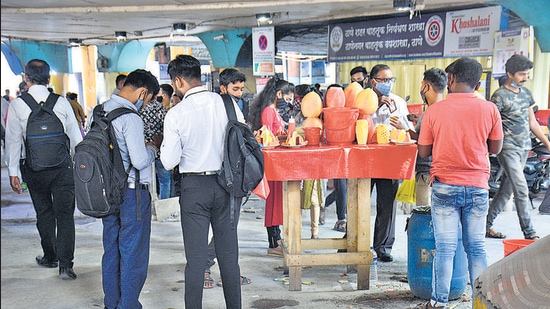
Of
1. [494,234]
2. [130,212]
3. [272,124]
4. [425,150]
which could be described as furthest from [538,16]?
[130,212]

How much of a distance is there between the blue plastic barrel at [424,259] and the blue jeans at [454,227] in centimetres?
35

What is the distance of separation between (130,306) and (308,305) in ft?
4.65

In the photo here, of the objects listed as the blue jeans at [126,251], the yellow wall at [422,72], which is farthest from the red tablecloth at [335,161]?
the yellow wall at [422,72]

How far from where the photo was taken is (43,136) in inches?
193

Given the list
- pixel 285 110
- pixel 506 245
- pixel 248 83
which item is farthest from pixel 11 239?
pixel 248 83

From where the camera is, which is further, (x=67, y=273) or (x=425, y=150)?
(x=67, y=273)

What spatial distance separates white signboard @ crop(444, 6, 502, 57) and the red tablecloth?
15.3 feet

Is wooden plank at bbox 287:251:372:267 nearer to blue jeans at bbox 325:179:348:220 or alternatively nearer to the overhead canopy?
blue jeans at bbox 325:179:348:220

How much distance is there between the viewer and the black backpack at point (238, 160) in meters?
3.69

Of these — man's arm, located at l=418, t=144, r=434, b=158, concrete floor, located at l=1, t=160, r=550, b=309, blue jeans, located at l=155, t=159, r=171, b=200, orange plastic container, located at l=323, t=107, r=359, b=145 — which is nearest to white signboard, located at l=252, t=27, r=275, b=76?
blue jeans, located at l=155, t=159, r=171, b=200

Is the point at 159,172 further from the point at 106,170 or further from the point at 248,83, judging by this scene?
the point at 248,83

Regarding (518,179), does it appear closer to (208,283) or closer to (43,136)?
(208,283)

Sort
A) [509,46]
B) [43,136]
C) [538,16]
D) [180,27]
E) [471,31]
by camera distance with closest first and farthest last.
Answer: [43,136] < [538,16] < [509,46] < [471,31] < [180,27]

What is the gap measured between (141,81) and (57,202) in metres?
1.86
